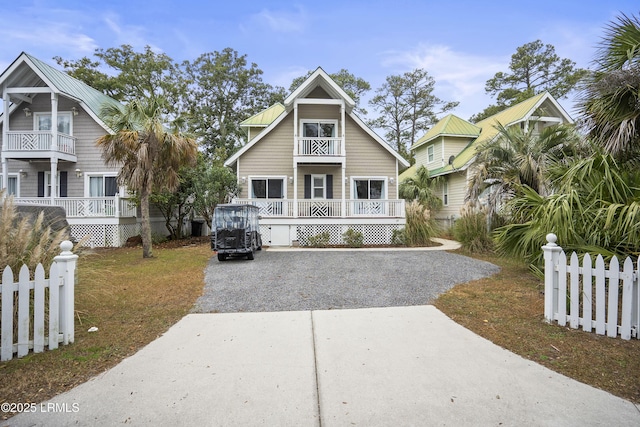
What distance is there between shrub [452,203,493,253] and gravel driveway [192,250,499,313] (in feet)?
5.61

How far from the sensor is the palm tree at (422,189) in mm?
20891

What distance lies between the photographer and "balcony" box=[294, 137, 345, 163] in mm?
15805

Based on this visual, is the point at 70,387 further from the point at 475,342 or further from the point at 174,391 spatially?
the point at 475,342

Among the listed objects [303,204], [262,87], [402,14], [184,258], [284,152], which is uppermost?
[262,87]

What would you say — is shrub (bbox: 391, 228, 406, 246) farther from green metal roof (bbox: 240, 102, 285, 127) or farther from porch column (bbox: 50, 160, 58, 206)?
porch column (bbox: 50, 160, 58, 206)

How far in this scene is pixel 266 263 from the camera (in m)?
10.1

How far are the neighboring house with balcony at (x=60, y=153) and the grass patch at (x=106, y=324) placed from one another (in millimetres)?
8295

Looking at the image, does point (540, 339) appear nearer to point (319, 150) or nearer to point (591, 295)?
point (591, 295)

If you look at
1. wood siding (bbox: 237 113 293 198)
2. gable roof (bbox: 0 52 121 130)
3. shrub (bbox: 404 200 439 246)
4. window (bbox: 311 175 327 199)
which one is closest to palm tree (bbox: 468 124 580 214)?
shrub (bbox: 404 200 439 246)

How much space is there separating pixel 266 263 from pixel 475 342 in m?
7.17

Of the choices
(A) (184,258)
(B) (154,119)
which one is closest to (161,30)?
(B) (154,119)

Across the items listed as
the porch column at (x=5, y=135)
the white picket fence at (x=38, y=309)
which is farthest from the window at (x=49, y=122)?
the white picket fence at (x=38, y=309)

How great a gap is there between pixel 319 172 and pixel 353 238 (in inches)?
174

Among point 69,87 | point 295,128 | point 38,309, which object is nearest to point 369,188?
point 295,128
